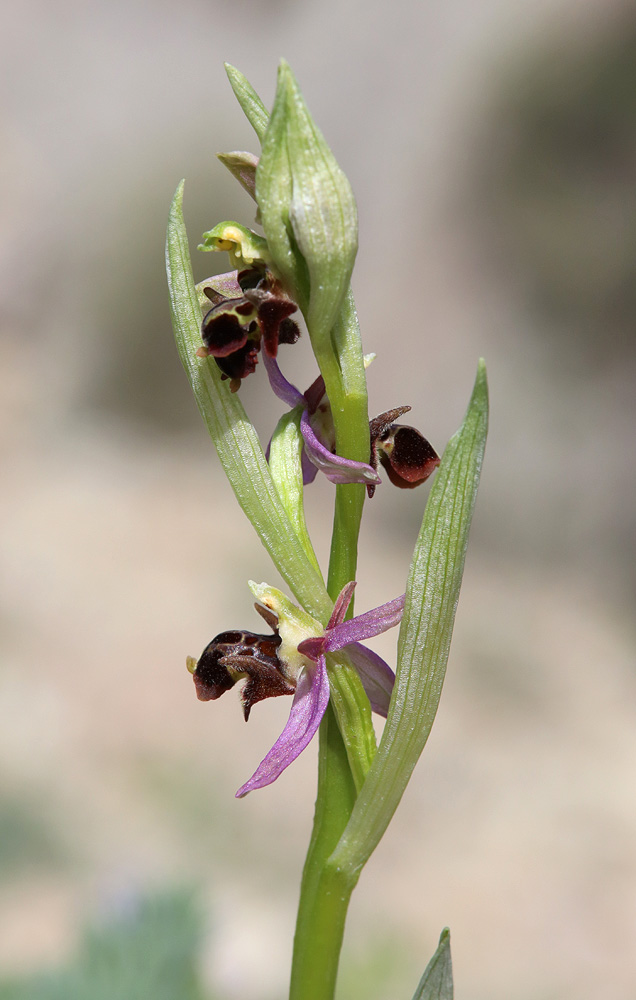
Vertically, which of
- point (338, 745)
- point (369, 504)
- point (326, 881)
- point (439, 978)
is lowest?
point (369, 504)

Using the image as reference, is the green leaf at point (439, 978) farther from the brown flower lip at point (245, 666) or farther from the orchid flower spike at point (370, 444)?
the orchid flower spike at point (370, 444)

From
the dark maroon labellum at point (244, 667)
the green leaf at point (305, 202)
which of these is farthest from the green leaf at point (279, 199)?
the dark maroon labellum at point (244, 667)

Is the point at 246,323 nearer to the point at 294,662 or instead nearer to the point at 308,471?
the point at 308,471

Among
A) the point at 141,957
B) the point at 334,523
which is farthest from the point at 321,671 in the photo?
the point at 141,957

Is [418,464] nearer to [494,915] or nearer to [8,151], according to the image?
[494,915]

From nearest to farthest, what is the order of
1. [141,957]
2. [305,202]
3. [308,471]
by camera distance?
[305,202]
[308,471]
[141,957]

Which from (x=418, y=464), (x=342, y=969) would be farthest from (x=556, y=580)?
(x=418, y=464)
